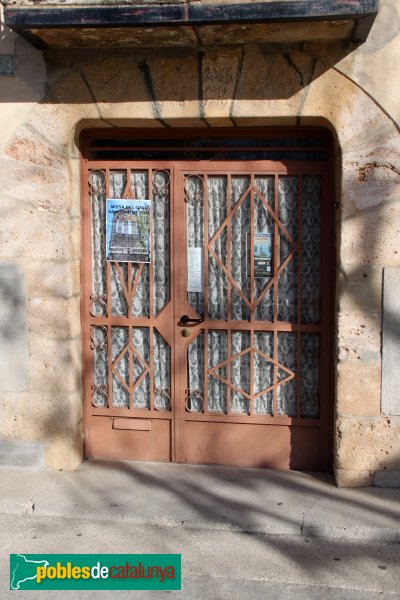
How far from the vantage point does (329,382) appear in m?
5.26

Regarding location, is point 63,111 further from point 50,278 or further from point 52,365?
point 52,365

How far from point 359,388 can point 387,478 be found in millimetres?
631

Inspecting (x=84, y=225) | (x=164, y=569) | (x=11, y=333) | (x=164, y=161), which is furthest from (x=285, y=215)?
(x=164, y=569)

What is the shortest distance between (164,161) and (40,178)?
0.88 m

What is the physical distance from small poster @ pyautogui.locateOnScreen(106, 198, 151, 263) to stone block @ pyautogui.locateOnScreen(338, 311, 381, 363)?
4.87 feet

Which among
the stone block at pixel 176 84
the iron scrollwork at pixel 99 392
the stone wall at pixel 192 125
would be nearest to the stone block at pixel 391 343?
the stone wall at pixel 192 125

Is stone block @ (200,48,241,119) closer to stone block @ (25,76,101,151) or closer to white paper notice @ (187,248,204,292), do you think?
stone block @ (25,76,101,151)

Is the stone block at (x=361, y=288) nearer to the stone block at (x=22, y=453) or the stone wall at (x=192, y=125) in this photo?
the stone wall at (x=192, y=125)

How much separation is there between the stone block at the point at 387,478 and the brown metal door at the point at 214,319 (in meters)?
0.44

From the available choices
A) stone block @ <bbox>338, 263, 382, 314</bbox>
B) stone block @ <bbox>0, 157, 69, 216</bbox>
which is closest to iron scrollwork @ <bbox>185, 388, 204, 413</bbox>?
stone block @ <bbox>338, 263, 382, 314</bbox>

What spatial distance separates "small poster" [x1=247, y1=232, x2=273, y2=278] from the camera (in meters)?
5.28

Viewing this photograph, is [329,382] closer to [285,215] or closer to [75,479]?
[285,215]

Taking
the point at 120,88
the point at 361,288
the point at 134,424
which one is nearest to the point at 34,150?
the point at 120,88

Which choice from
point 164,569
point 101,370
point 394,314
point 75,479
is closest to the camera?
point 164,569
